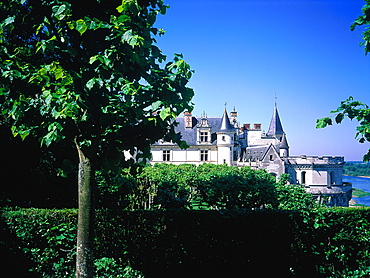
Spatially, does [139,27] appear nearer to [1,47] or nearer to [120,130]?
[120,130]

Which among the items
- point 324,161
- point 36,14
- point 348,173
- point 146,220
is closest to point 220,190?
point 146,220

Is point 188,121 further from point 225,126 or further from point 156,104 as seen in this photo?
point 156,104

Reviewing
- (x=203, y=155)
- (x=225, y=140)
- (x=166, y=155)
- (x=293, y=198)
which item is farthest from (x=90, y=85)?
(x=166, y=155)

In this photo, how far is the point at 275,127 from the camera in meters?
50.3

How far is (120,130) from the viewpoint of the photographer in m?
5.04

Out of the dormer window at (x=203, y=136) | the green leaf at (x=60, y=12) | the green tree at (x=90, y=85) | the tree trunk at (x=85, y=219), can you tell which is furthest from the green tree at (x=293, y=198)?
the dormer window at (x=203, y=136)

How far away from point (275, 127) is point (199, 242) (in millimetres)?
46011

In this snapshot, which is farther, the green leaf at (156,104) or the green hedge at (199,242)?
the green hedge at (199,242)

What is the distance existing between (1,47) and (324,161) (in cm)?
4006

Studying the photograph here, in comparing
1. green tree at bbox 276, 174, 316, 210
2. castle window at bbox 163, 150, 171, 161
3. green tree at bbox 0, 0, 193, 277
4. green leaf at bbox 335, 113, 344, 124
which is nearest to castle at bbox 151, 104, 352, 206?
castle window at bbox 163, 150, 171, 161

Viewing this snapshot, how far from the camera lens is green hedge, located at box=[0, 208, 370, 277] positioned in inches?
266

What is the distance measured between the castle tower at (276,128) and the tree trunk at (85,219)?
48.2m

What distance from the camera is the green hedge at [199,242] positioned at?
6.76 metres

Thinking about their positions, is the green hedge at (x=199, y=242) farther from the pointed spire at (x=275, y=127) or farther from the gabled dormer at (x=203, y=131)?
the pointed spire at (x=275, y=127)
